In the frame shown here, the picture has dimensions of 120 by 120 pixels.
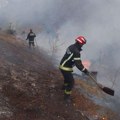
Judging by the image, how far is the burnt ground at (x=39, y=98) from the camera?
8.27 meters

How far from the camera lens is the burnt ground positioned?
326 inches

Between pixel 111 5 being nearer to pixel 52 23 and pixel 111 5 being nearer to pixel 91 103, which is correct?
pixel 52 23

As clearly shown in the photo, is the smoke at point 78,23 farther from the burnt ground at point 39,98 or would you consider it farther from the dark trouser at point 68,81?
the dark trouser at point 68,81

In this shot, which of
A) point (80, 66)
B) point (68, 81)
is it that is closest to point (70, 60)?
point (80, 66)

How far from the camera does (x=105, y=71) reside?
1984 cm

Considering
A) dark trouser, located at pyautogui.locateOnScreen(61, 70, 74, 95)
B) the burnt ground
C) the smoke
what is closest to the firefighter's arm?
Result: dark trouser, located at pyautogui.locateOnScreen(61, 70, 74, 95)

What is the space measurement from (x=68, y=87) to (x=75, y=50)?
1.14 m

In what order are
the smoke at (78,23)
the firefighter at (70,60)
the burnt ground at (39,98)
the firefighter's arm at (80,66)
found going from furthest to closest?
the smoke at (78,23)
the firefighter at (70,60)
the firefighter's arm at (80,66)
the burnt ground at (39,98)

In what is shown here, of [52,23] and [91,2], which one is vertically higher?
[91,2]

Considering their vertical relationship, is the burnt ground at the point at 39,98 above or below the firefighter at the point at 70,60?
below

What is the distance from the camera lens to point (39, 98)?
905 cm

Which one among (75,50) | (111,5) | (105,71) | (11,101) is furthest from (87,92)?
(111,5)

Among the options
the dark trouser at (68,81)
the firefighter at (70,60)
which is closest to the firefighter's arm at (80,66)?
the firefighter at (70,60)

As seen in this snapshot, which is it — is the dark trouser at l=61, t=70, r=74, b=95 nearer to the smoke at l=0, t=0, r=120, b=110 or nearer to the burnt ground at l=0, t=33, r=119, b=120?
the burnt ground at l=0, t=33, r=119, b=120
